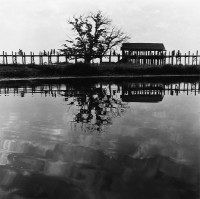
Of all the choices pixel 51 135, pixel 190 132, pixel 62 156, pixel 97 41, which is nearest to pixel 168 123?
pixel 190 132

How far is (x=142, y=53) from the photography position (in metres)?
60.4

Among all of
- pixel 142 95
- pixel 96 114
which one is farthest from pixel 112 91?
pixel 96 114

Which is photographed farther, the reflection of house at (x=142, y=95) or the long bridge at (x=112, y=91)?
the long bridge at (x=112, y=91)

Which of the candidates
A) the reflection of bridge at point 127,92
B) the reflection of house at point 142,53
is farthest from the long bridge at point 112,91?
the reflection of house at point 142,53

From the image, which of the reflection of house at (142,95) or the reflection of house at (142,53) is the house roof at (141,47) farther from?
the reflection of house at (142,95)

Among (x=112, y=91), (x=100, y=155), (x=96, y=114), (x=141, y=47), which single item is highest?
(x=141, y=47)

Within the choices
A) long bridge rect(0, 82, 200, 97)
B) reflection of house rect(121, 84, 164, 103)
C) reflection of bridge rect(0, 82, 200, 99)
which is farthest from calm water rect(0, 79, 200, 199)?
long bridge rect(0, 82, 200, 97)

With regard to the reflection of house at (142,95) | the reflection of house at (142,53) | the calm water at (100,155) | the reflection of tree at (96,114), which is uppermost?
the reflection of house at (142,53)

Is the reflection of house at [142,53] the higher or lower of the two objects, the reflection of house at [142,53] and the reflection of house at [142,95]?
the higher

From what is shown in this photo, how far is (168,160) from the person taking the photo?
6.60 metres

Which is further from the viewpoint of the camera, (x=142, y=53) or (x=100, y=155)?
(x=142, y=53)

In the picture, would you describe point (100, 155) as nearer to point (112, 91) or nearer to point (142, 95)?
point (142, 95)

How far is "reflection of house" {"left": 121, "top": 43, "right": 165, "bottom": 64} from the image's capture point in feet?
187

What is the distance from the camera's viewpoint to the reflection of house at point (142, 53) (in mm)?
57094
